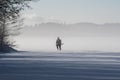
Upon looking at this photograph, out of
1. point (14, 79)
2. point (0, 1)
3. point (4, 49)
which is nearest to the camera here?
point (14, 79)

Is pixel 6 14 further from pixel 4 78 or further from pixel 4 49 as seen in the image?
pixel 4 49

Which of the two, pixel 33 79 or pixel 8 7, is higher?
pixel 8 7

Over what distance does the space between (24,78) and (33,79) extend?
54cm

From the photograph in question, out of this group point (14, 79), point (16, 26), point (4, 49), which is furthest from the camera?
point (16, 26)

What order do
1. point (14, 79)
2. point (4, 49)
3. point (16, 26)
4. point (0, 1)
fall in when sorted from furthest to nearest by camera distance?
point (16, 26) → point (4, 49) → point (0, 1) → point (14, 79)

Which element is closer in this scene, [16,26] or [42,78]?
[42,78]

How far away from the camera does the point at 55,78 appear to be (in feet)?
Result: 65.3

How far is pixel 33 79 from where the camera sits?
19.4 meters

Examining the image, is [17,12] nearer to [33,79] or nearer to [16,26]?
[33,79]

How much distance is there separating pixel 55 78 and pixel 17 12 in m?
12.0

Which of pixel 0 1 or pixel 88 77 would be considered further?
pixel 0 1

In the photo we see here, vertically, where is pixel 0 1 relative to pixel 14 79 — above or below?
above

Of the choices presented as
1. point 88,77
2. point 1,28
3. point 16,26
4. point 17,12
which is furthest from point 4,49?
point 88,77

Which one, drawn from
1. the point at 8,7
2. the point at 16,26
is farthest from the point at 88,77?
the point at 16,26
